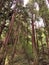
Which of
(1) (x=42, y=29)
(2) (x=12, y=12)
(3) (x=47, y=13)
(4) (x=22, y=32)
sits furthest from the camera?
(1) (x=42, y=29)

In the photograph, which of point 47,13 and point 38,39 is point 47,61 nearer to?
point 38,39

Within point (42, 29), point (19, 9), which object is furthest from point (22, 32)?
point (19, 9)

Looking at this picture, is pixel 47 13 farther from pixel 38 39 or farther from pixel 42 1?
pixel 38 39

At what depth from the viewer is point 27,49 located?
1883 centimetres

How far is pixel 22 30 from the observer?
1695 cm

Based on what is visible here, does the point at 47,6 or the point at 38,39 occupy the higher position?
the point at 47,6

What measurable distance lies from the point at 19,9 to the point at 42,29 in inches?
236

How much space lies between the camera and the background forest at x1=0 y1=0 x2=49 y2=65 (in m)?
12.0

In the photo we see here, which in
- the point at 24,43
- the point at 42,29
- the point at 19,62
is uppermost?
the point at 42,29

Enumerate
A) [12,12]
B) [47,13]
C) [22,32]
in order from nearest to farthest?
[12,12] < [47,13] < [22,32]

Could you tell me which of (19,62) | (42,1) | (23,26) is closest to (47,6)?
(42,1)

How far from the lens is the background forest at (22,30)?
12.0m

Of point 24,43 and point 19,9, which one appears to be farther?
point 24,43

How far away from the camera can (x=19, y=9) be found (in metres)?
12.8
